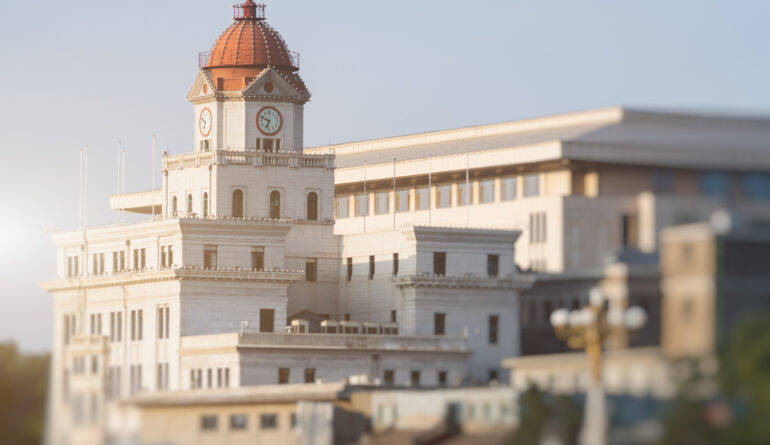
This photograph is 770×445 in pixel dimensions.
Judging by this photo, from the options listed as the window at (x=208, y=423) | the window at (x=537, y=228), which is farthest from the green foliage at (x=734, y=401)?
the window at (x=208, y=423)

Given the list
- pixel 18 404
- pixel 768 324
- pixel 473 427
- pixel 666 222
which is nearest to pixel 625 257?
pixel 666 222

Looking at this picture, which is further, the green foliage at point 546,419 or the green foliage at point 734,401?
the green foliage at point 546,419

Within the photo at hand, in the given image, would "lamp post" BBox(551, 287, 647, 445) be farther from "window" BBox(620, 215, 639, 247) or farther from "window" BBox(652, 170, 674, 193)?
"window" BBox(652, 170, 674, 193)

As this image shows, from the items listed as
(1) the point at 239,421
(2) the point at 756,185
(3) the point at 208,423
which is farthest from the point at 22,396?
(2) the point at 756,185

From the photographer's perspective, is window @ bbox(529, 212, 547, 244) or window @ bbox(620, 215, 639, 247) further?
window @ bbox(529, 212, 547, 244)

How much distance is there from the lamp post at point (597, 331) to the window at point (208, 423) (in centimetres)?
4571

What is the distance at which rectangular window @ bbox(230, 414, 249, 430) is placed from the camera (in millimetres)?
170000

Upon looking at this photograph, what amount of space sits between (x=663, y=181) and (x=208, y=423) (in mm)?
51674

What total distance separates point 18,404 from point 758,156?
213 ft

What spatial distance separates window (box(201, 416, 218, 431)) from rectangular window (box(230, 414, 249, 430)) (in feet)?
3.62

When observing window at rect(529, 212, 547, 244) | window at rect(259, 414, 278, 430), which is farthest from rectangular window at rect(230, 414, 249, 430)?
window at rect(529, 212, 547, 244)

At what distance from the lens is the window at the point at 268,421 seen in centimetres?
17112

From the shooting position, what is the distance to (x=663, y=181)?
4938 inches

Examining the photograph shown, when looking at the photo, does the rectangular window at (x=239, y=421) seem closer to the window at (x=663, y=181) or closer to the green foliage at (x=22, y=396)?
the green foliage at (x=22, y=396)
